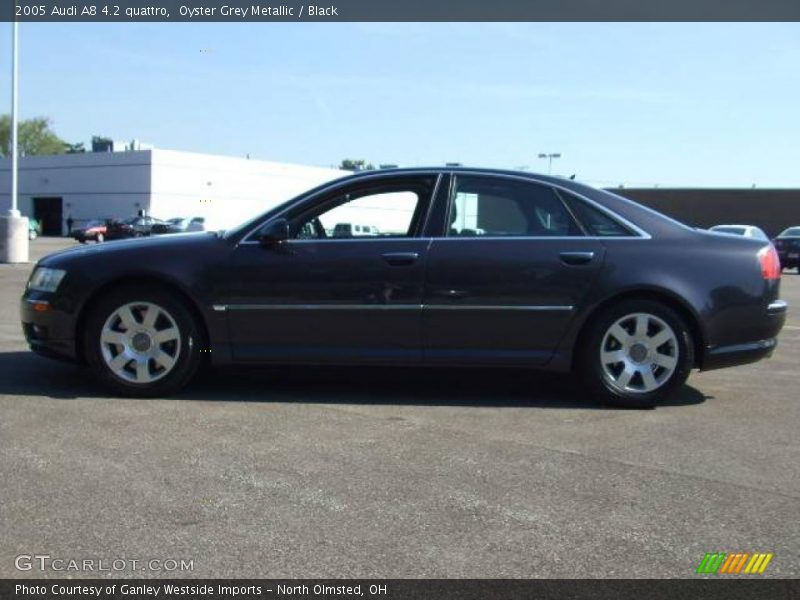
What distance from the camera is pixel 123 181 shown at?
187 feet

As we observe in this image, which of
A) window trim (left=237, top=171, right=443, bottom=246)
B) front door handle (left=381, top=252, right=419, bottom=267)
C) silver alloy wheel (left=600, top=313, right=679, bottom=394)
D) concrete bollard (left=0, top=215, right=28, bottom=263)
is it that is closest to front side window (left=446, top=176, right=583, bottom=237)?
window trim (left=237, top=171, right=443, bottom=246)

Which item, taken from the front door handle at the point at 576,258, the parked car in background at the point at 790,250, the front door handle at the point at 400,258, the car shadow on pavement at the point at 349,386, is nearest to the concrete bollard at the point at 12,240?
the car shadow on pavement at the point at 349,386

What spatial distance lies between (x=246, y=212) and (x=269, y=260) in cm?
5484

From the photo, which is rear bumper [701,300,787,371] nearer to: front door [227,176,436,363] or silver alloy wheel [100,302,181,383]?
front door [227,176,436,363]

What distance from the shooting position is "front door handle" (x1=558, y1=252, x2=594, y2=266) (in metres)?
5.51

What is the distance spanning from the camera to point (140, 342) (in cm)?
559

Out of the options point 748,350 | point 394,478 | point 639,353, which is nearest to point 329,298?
point 394,478

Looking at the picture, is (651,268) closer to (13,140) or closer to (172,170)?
(13,140)

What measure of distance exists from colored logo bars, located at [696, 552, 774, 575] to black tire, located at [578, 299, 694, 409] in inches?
91.7

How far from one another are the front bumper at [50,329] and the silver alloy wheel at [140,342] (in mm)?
255

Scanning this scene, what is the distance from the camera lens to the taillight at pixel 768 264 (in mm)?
5691

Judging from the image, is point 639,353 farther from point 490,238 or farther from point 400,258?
point 400,258
